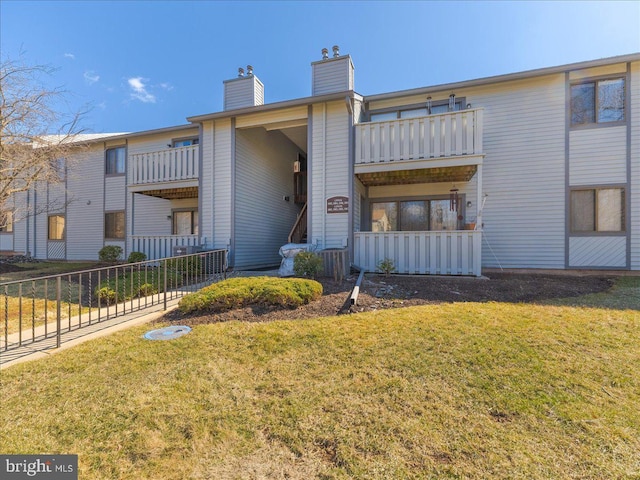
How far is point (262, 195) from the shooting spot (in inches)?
484

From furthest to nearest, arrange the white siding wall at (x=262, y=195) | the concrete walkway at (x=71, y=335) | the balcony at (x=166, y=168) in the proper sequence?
the balcony at (x=166, y=168)
the white siding wall at (x=262, y=195)
the concrete walkway at (x=71, y=335)

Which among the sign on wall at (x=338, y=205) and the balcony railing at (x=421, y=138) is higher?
the balcony railing at (x=421, y=138)

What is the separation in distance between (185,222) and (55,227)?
28.6 ft

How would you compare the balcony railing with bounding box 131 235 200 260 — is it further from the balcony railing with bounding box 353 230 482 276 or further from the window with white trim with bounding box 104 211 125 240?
the balcony railing with bounding box 353 230 482 276

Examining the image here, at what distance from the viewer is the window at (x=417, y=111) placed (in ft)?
33.6

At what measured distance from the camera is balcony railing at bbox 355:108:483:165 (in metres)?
8.25

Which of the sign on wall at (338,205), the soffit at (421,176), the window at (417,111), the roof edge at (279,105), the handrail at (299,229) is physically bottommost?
the handrail at (299,229)

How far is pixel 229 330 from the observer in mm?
4500

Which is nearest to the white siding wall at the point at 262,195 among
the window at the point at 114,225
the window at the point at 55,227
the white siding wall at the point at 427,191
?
the white siding wall at the point at 427,191

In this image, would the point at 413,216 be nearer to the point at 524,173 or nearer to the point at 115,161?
the point at 524,173

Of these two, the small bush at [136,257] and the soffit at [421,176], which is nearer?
the soffit at [421,176]

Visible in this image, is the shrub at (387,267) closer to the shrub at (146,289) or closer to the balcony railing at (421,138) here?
the balcony railing at (421,138)

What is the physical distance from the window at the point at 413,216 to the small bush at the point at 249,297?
20.7 feet

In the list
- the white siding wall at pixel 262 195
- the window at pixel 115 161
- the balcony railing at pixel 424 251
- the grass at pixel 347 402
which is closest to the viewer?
the grass at pixel 347 402
